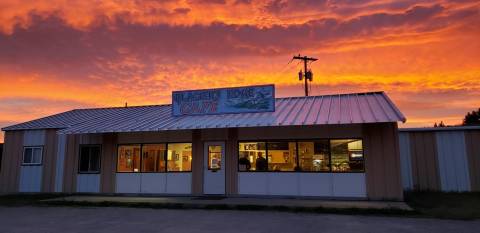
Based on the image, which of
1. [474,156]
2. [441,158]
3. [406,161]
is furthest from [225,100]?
[474,156]

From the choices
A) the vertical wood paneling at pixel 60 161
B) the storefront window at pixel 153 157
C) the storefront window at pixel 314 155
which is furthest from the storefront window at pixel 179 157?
the vertical wood paneling at pixel 60 161

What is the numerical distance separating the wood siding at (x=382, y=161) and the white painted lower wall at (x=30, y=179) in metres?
15.3

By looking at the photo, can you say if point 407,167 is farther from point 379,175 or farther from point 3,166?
point 3,166

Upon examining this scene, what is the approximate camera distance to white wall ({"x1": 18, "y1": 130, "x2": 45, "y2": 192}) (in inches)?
781

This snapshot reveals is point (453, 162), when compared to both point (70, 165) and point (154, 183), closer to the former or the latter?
point (154, 183)

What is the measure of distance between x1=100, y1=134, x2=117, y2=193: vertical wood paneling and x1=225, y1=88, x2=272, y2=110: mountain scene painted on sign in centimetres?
573

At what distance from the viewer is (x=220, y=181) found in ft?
55.3

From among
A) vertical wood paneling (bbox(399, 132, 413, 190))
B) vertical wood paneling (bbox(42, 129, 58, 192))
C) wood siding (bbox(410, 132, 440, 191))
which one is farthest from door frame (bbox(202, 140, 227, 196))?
wood siding (bbox(410, 132, 440, 191))

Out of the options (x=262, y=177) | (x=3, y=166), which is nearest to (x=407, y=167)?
(x=262, y=177)

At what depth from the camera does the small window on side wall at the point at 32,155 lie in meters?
20.1

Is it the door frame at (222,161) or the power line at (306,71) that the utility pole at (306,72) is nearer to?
the power line at (306,71)

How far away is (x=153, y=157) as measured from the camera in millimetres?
18234

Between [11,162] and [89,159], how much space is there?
4639mm

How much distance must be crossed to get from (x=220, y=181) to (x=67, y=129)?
24.8 ft
